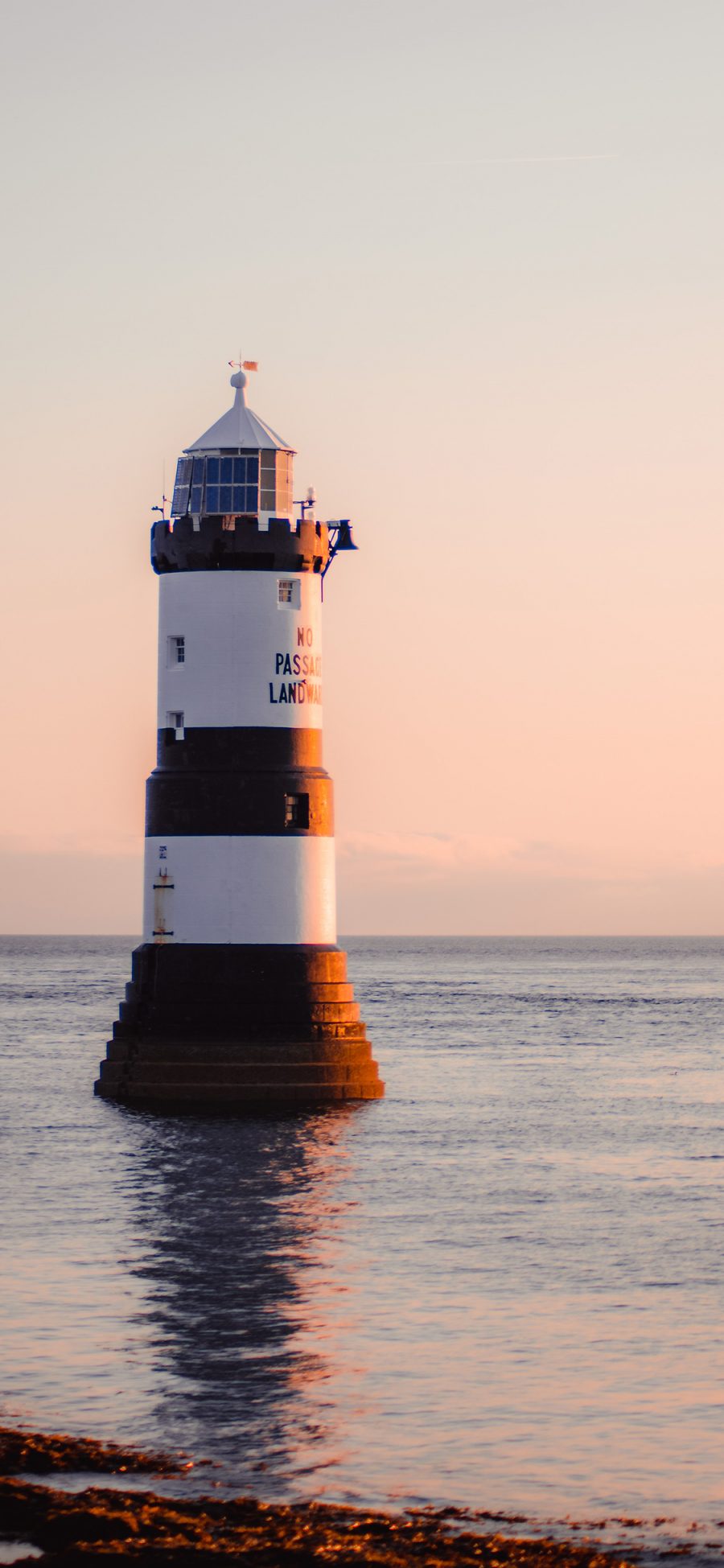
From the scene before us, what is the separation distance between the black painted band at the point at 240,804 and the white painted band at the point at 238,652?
967 mm

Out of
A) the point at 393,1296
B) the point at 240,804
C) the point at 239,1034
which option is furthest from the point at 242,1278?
Result: the point at 240,804

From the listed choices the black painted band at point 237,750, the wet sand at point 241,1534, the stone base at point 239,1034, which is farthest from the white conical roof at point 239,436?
the wet sand at point 241,1534

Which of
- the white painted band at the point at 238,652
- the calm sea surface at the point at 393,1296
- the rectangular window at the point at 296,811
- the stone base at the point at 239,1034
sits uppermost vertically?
the white painted band at the point at 238,652

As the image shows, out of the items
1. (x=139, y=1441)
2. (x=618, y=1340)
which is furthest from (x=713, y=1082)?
(x=139, y=1441)

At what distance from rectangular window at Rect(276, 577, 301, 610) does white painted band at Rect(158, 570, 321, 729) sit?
15mm

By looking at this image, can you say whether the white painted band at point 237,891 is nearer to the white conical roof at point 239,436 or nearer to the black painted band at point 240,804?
the black painted band at point 240,804

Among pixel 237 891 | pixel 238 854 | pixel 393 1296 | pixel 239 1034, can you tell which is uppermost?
pixel 238 854

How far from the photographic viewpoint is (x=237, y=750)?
36.1 m

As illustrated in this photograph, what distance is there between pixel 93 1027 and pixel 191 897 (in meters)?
35.7

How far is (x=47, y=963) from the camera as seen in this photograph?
598 ft

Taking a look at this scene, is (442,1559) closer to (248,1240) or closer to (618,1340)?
(618,1340)

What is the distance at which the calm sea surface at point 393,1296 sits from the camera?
15156 millimetres

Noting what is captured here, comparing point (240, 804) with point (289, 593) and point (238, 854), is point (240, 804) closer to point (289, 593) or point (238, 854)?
point (238, 854)

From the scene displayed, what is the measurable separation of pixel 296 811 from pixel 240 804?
107 centimetres
